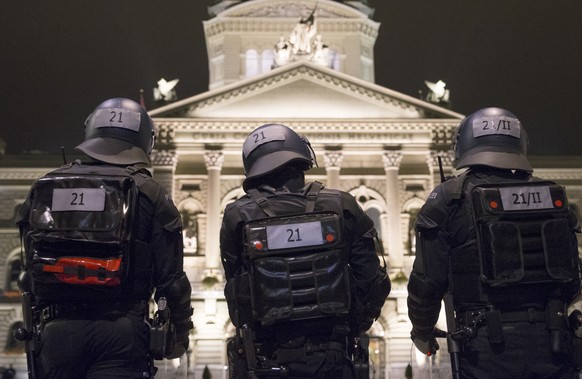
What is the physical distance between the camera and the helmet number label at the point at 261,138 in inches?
219

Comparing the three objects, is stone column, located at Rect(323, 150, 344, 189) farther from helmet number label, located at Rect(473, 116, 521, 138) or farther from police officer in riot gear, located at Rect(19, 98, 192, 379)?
police officer in riot gear, located at Rect(19, 98, 192, 379)

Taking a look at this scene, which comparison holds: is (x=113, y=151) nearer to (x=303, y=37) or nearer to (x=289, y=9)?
(x=303, y=37)

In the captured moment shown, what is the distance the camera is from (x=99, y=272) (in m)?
4.73

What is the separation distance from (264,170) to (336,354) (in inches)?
54.7

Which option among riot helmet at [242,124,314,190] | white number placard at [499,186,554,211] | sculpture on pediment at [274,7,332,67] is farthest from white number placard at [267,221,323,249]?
sculpture on pediment at [274,7,332,67]

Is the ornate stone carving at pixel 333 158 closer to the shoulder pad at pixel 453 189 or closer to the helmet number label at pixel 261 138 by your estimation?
the helmet number label at pixel 261 138

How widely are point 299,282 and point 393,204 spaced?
3191cm

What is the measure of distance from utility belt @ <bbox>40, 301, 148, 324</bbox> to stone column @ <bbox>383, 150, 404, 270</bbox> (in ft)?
103

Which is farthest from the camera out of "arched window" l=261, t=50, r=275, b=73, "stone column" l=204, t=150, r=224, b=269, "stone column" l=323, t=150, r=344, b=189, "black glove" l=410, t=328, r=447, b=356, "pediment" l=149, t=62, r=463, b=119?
"arched window" l=261, t=50, r=275, b=73

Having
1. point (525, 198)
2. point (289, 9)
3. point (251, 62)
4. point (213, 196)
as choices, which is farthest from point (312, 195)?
point (289, 9)

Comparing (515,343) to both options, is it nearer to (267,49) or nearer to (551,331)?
(551,331)

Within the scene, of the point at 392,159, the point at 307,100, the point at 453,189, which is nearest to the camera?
the point at 453,189

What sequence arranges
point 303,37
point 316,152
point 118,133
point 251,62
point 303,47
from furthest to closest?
1. point 251,62
2. point 303,37
3. point 303,47
4. point 316,152
5. point 118,133

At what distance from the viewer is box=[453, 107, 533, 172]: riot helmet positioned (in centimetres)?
559
